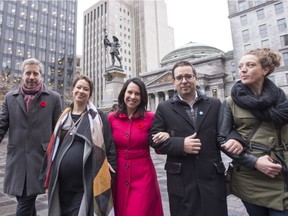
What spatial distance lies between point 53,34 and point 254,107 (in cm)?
8825

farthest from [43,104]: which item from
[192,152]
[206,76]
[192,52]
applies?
[192,52]

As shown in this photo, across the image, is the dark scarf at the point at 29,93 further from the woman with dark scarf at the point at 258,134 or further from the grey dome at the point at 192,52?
the grey dome at the point at 192,52

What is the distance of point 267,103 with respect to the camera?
7.16ft

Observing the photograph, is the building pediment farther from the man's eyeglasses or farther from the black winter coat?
the black winter coat

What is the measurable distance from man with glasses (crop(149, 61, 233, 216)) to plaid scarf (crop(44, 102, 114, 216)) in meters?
0.68

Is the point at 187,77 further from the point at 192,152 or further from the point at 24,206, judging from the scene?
the point at 24,206

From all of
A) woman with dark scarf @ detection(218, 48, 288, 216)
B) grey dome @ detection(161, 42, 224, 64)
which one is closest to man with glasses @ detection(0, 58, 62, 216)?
woman with dark scarf @ detection(218, 48, 288, 216)

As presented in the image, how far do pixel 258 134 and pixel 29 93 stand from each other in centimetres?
324

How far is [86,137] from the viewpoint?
2.85 m

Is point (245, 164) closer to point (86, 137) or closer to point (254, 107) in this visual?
point (254, 107)

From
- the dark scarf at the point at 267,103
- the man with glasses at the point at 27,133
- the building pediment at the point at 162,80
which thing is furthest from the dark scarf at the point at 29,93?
the building pediment at the point at 162,80

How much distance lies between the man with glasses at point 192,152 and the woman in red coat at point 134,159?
0.36 metres

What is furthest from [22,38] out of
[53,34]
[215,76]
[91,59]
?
[215,76]

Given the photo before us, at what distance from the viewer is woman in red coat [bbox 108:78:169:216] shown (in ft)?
9.37
